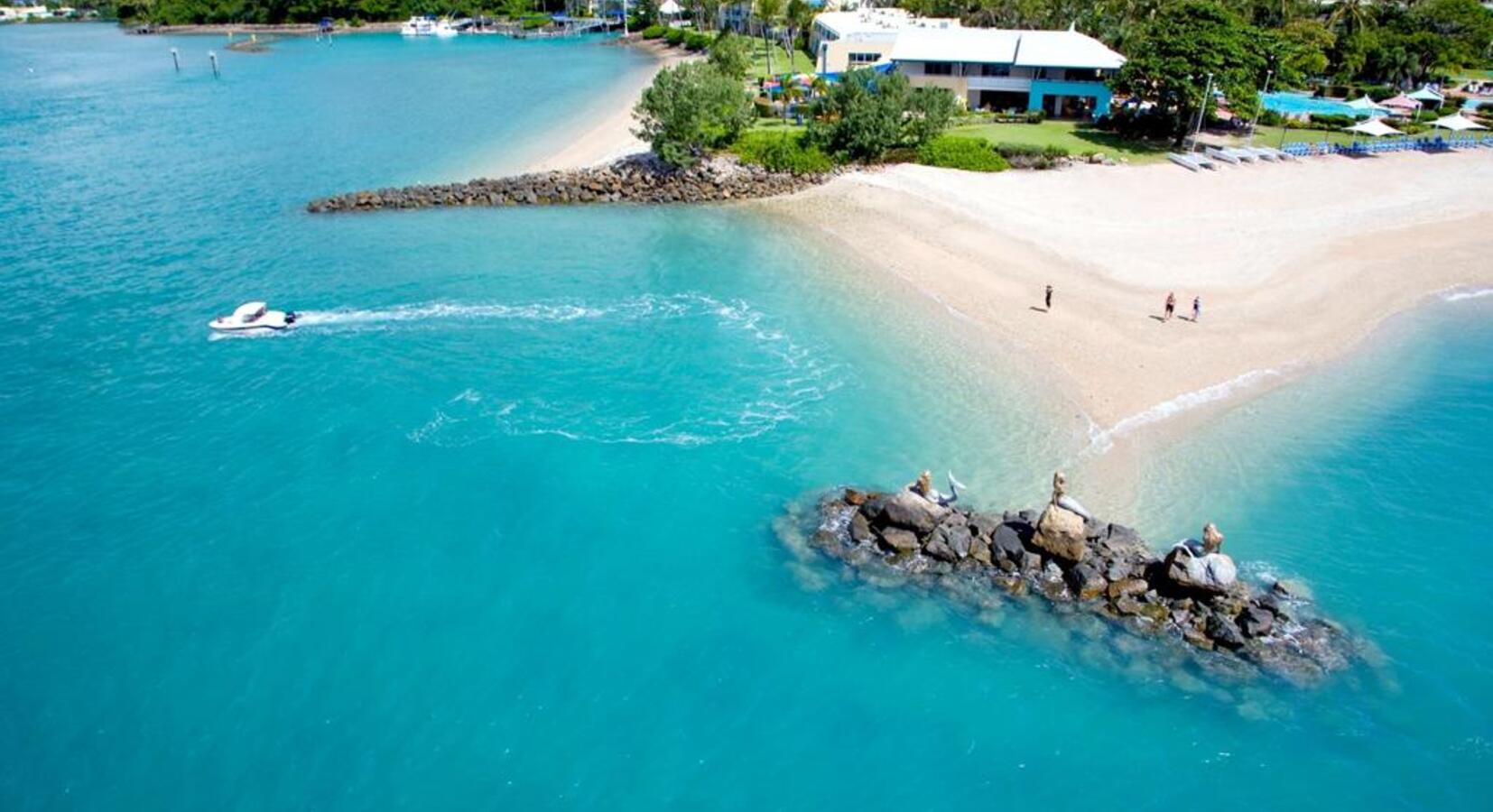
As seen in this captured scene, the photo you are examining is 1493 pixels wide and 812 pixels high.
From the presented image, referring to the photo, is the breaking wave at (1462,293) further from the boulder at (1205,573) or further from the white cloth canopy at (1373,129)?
the boulder at (1205,573)

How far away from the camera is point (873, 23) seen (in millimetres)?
110875

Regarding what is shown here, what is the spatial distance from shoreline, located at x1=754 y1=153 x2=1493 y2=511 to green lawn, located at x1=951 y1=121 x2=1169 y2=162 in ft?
16.2

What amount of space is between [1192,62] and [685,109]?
140ft

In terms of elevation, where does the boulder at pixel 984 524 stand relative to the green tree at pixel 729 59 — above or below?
below

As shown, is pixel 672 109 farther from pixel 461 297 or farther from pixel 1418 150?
pixel 1418 150

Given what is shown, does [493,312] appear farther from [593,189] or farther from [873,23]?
[873,23]

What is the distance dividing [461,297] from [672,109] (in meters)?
28.7

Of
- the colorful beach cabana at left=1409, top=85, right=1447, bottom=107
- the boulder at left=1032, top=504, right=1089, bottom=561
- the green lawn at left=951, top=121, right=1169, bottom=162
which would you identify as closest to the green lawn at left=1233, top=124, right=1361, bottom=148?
the green lawn at left=951, top=121, right=1169, bottom=162

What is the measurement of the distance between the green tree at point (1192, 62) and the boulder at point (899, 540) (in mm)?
60781

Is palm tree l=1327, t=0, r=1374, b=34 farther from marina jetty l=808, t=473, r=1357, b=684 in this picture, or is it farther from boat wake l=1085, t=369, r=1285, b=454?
marina jetty l=808, t=473, r=1357, b=684

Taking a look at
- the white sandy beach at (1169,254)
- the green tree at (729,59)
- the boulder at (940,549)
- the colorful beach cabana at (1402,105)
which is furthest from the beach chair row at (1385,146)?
the boulder at (940,549)

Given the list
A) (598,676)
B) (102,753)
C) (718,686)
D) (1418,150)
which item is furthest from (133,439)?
(1418,150)

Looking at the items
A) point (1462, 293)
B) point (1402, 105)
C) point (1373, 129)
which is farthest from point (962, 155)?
point (1402, 105)

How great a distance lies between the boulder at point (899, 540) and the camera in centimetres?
3025
